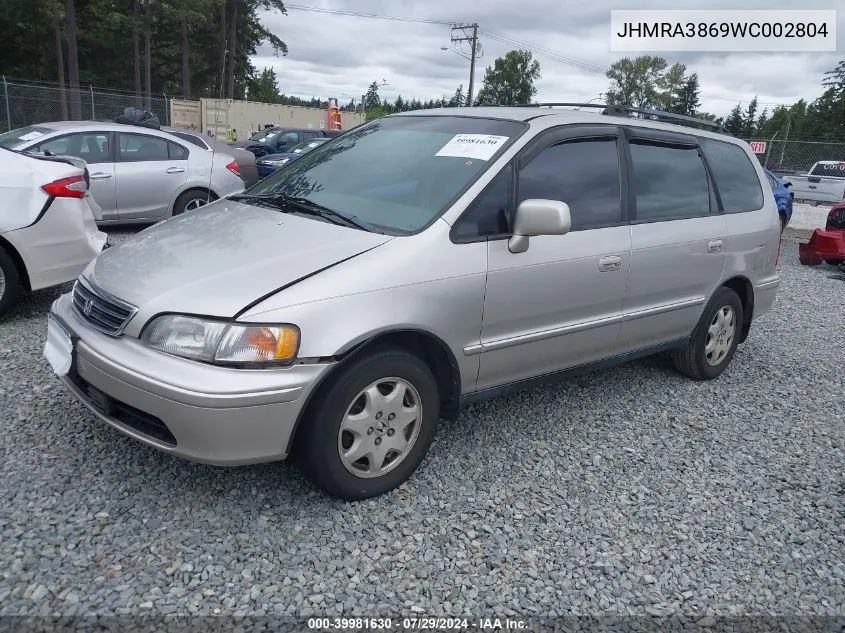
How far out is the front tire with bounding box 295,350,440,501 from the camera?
2.76 meters

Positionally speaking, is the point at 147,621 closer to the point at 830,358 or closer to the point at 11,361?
the point at 11,361

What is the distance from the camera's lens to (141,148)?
870 centimetres

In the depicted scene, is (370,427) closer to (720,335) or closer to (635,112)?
(635,112)

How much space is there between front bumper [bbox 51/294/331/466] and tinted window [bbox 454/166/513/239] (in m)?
1.00

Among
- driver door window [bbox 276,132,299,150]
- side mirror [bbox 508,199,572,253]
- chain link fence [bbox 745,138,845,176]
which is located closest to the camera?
side mirror [bbox 508,199,572,253]

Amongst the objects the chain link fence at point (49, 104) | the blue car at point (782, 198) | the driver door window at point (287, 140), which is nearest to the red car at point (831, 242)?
the blue car at point (782, 198)

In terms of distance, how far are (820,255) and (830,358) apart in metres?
5.37

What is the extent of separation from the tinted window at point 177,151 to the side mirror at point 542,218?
23.2ft

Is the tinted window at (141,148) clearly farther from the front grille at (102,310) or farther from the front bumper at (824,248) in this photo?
the front bumper at (824,248)

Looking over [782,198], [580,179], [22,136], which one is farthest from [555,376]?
[782,198]

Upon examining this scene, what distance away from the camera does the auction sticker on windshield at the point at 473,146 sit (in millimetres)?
3432

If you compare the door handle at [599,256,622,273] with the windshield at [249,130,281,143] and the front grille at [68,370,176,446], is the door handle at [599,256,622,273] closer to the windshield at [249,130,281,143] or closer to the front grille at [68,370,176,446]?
the front grille at [68,370,176,446]

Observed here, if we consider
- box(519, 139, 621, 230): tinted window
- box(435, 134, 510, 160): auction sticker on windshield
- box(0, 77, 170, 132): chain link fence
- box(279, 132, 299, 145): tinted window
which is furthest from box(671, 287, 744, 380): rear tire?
box(0, 77, 170, 132): chain link fence

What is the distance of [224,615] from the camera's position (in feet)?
7.60
